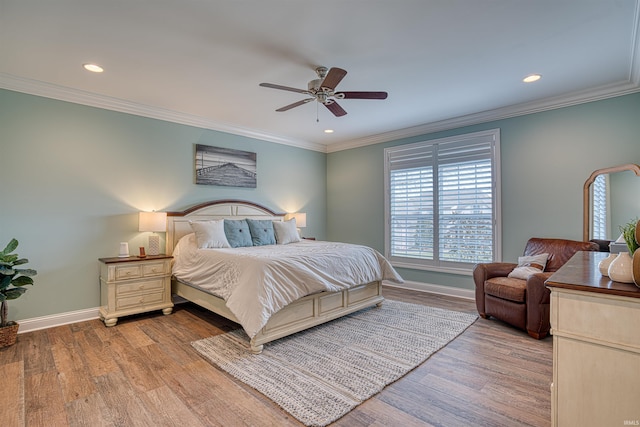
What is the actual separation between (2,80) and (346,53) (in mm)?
3568

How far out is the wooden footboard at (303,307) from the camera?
2957 mm

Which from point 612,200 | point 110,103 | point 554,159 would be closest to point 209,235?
point 110,103

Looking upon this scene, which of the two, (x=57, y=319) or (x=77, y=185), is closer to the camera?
(x=57, y=319)

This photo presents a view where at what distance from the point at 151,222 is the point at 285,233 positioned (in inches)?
73.4

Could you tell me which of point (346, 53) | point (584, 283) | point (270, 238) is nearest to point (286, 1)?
point (346, 53)

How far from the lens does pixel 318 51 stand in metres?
2.75

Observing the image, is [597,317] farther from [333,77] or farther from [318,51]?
[318,51]

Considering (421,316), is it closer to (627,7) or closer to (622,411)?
(622,411)

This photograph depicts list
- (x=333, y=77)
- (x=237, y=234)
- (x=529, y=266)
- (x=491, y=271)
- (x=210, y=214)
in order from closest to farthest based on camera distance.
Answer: (x=333, y=77) < (x=529, y=266) < (x=491, y=271) < (x=237, y=234) < (x=210, y=214)

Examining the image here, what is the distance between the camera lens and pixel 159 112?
14.0 ft

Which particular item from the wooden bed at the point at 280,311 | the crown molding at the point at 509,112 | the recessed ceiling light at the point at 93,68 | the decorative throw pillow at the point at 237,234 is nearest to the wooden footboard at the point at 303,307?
the wooden bed at the point at 280,311

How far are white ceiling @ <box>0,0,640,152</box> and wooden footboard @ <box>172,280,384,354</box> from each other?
2.39 meters

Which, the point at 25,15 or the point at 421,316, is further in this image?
the point at 421,316

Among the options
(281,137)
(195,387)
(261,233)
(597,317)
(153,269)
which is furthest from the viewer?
(281,137)
